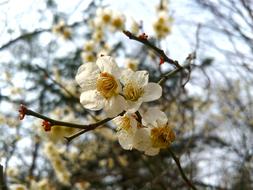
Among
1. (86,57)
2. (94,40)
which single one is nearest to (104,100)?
(86,57)

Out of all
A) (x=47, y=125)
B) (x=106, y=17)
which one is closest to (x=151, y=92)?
(x=47, y=125)

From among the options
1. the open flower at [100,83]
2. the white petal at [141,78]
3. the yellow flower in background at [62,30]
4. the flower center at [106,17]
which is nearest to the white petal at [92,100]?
the open flower at [100,83]

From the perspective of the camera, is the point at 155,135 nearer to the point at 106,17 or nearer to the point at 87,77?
the point at 87,77

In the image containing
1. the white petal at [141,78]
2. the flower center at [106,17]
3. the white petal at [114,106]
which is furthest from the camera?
the flower center at [106,17]

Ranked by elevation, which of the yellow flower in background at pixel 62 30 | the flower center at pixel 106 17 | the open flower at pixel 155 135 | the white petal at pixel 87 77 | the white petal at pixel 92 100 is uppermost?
the white petal at pixel 87 77

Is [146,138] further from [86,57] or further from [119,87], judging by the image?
[86,57]

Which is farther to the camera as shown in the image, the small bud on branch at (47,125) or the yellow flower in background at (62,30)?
the yellow flower in background at (62,30)

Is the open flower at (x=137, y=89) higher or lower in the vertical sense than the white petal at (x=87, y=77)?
higher

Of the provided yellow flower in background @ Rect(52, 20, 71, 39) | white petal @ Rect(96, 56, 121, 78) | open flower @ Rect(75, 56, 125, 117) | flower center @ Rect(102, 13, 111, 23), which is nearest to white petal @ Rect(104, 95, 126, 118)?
open flower @ Rect(75, 56, 125, 117)

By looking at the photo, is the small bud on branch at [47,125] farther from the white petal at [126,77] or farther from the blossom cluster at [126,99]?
the white petal at [126,77]
